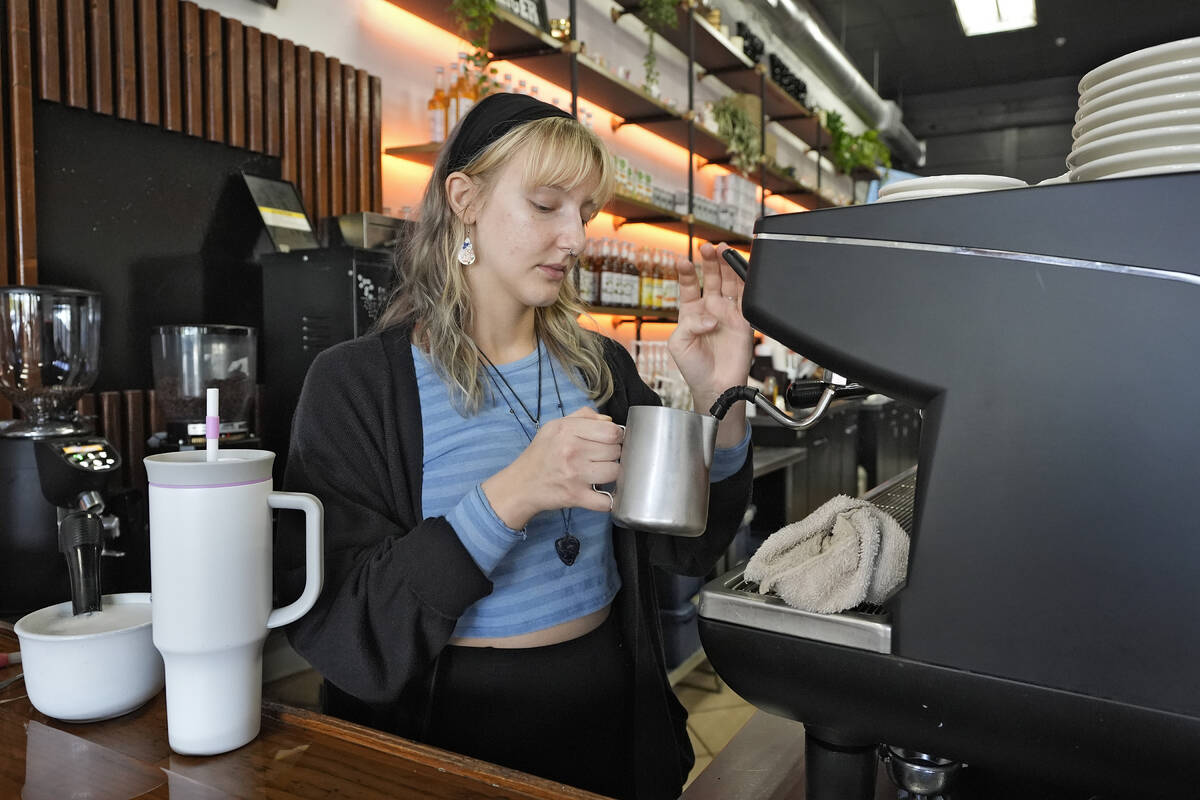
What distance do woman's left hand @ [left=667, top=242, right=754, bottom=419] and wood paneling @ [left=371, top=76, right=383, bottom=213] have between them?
A: 203 cm

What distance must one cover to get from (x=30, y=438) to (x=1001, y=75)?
8625 mm

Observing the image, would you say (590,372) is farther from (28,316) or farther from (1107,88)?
(28,316)

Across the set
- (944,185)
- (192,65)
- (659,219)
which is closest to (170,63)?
(192,65)

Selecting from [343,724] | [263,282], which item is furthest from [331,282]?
[343,724]

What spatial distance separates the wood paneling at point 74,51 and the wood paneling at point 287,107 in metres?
0.60

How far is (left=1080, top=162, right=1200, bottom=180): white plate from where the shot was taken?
537 millimetres

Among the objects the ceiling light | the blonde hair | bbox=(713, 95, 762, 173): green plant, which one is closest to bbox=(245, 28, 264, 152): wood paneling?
the blonde hair

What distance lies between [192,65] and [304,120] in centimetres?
40

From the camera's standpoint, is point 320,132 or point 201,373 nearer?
point 201,373

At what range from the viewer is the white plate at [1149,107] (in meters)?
0.64

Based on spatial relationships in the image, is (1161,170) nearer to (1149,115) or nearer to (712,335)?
(1149,115)

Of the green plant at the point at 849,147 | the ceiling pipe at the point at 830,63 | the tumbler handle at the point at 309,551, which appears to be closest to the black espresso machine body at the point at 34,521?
the tumbler handle at the point at 309,551

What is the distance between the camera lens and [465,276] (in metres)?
1.40

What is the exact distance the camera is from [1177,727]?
1.75 ft
